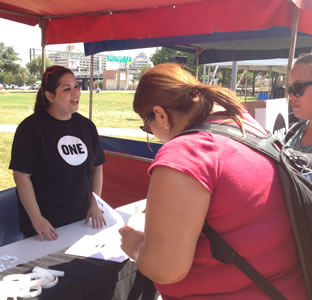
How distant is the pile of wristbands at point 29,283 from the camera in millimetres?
1174

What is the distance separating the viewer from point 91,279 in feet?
4.44

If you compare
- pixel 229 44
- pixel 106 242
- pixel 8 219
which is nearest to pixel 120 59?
pixel 229 44

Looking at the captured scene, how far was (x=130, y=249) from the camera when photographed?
965 millimetres

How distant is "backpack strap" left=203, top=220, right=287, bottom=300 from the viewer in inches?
32.2

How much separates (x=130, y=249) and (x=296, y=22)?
7.29 ft

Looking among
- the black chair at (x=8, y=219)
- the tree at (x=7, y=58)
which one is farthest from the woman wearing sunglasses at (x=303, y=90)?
the tree at (x=7, y=58)

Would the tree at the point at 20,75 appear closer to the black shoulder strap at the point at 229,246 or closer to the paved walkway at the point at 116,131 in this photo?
the paved walkway at the point at 116,131

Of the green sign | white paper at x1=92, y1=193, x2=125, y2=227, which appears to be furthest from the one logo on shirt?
the green sign

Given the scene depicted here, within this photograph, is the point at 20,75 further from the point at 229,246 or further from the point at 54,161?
the point at 229,246

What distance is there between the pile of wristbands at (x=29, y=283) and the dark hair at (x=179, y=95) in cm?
75

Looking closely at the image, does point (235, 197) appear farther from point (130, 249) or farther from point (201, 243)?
point (130, 249)

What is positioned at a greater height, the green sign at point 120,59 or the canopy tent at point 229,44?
the green sign at point 120,59

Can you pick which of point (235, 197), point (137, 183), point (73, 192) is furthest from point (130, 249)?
point (137, 183)

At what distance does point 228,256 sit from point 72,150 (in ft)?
4.58
